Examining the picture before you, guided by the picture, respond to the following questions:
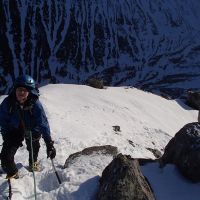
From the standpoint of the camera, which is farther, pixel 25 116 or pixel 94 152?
pixel 94 152

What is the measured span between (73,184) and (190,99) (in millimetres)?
27115

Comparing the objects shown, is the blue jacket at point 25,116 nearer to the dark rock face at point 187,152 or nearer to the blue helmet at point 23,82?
the blue helmet at point 23,82

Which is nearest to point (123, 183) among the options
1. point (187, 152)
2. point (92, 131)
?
point (187, 152)

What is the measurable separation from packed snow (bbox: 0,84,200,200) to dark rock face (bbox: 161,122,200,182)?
0.29 metres

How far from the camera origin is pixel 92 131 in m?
18.6

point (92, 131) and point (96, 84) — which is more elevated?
point (92, 131)

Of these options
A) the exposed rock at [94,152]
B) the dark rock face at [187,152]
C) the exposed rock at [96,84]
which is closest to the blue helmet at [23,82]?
the exposed rock at [94,152]

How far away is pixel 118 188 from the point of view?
364 inches

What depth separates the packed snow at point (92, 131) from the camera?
10008mm

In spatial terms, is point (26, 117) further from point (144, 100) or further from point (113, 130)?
point (144, 100)

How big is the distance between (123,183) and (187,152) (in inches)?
112

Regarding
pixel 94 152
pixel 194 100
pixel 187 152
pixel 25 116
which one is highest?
pixel 25 116

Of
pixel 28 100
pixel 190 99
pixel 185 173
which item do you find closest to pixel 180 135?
pixel 185 173

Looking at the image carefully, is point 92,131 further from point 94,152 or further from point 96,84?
point 96,84
